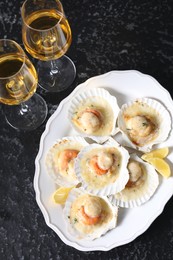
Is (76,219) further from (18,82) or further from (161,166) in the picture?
(18,82)

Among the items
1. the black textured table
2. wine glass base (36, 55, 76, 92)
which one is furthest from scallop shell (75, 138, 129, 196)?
wine glass base (36, 55, 76, 92)

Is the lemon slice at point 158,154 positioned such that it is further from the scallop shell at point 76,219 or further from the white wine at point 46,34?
the white wine at point 46,34

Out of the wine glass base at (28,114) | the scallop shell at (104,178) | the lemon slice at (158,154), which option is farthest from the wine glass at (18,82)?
the lemon slice at (158,154)

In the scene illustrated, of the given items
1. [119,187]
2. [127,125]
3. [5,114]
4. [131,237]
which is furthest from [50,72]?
[131,237]

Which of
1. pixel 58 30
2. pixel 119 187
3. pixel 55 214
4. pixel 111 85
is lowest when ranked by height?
pixel 55 214

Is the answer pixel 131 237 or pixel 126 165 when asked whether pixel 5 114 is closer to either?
pixel 126 165

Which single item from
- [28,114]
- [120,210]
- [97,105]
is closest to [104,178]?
[120,210]

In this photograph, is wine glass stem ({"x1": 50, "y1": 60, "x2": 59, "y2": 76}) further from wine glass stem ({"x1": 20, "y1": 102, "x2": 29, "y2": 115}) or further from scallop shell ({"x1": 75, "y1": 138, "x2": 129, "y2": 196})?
scallop shell ({"x1": 75, "y1": 138, "x2": 129, "y2": 196})

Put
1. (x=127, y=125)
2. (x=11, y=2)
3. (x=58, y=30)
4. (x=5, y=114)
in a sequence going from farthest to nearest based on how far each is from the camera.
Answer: (x=11, y=2) < (x=5, y=114) < (x=127, y=125) < (x=58, y=30)
